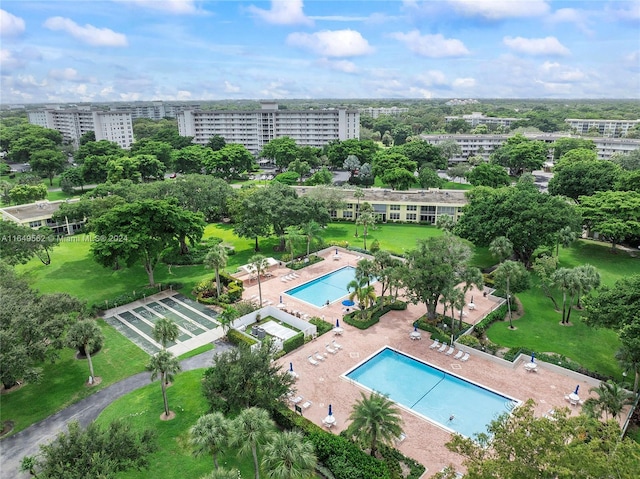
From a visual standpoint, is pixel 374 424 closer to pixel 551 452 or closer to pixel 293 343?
pixel 551 452

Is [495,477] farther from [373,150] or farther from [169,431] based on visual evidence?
[373,150]

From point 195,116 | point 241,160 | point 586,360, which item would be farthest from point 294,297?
point 195,116

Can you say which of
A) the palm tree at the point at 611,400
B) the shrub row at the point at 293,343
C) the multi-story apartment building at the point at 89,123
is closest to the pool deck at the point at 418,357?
the shrub row at the point at 293,343

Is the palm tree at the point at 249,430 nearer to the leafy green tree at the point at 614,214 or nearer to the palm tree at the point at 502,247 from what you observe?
the palm tree at the point at 502,247

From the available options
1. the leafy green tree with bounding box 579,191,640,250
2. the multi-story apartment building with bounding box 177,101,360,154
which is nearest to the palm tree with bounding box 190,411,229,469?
the leafy green tree with bounding box 579,191,640,250

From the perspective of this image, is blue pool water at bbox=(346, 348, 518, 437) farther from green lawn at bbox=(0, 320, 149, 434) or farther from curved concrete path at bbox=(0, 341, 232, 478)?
green lawn at bbox=(0, 320, 149, 434)

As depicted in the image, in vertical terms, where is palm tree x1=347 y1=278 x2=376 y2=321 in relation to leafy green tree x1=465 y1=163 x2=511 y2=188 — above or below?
below

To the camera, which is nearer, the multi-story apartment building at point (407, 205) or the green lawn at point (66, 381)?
the green lawn at point (66, 381)

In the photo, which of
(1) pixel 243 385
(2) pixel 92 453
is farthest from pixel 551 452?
(2) pixel 92 453
